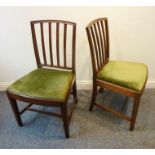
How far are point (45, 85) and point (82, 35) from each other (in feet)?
2.38

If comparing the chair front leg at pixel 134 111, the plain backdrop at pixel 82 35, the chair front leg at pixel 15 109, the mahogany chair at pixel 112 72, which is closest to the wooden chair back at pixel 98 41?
the mahogany chair at pixel 112 72

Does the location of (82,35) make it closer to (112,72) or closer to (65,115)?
(112,72)

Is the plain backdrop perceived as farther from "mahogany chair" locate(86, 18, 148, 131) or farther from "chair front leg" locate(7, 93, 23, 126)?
"chair front leg" locate(7, 93, 23, 126)

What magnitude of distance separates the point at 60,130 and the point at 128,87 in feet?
2.54

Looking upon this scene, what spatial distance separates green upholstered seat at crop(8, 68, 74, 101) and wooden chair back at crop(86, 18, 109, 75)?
281 millimetres

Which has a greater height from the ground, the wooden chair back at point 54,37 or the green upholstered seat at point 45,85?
the wooden chair back at point 54,37

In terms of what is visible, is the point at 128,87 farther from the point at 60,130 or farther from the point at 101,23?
the point at 60,130

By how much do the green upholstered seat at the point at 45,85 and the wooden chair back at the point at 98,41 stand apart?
28cm

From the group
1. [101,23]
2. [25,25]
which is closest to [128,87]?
[101,23]

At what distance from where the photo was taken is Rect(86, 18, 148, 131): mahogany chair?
151 cm

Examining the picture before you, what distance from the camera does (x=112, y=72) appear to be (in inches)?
65.6

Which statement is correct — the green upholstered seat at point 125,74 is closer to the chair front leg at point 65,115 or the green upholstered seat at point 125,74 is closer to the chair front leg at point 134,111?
the chair front leg at point 134,111

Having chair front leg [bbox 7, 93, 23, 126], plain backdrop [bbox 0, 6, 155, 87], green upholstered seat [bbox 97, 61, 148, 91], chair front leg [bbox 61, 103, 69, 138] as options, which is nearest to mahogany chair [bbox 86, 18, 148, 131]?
green upholstered seat [bbox 97, 61, 148, 91]

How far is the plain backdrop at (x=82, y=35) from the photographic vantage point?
179cm
